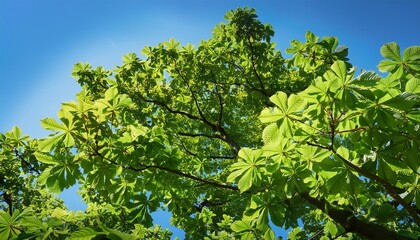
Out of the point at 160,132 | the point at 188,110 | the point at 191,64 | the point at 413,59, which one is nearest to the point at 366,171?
the point at 413,59

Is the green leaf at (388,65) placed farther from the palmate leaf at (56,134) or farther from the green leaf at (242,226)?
the palmate leaf at (56,134)

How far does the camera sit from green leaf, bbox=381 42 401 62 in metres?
3.15

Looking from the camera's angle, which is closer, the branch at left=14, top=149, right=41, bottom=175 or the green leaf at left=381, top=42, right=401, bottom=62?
the green leaf at left=381, top=42, right=401, bottom=62

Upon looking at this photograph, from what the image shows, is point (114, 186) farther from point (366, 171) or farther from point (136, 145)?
point (366, 171)

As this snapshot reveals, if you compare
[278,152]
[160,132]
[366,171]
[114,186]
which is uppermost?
[160,132]

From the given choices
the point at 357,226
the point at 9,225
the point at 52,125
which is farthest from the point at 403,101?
the point at 9,225

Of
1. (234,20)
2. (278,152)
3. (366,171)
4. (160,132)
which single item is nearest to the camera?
(366,171)

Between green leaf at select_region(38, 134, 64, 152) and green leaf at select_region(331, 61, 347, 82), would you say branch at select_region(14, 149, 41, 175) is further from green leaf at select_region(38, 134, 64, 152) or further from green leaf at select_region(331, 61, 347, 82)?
green leaf at select_region(331, 61, 347, 82)

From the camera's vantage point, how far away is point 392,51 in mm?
3178

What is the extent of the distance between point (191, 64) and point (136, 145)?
514 centimetres

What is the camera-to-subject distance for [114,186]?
13.8 ft

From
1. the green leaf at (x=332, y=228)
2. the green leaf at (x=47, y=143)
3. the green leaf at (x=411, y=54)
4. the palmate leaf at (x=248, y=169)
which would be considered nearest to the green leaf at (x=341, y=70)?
the palmate leaf at (x=248, y=169)

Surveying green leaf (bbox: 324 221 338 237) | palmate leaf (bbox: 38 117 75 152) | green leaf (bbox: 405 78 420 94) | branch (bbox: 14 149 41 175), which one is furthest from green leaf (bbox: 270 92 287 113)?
branch (bbox: 14 149 41 175)

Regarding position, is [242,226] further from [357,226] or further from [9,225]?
[9,225]
